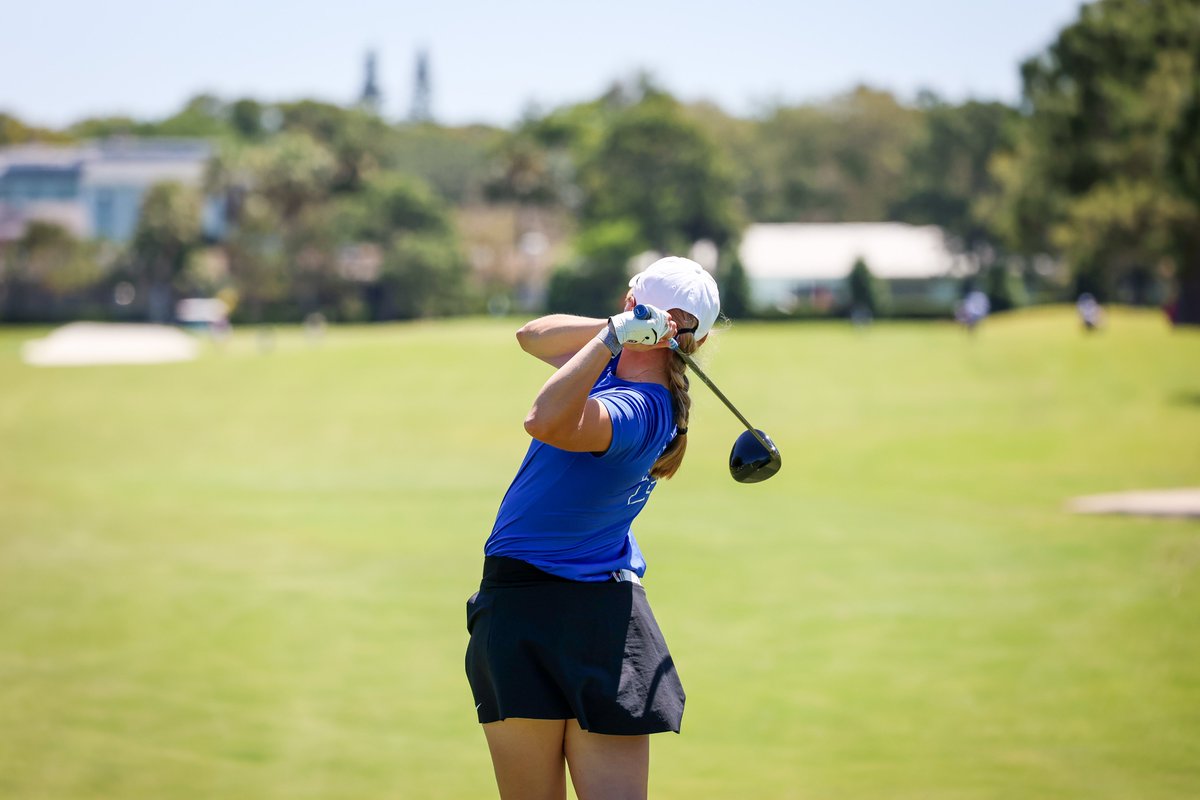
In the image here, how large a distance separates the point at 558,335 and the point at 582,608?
2.72 feet

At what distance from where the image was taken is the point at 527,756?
4.39 m

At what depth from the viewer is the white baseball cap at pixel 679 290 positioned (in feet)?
14.2

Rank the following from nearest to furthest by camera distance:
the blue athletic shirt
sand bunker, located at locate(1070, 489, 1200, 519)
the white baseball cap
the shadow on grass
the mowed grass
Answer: the blue athletic shirt
the white baseball cap
the mowed grass
sand bunker, located at locate(1070, 489, 1200, 519)
the shadow on grass

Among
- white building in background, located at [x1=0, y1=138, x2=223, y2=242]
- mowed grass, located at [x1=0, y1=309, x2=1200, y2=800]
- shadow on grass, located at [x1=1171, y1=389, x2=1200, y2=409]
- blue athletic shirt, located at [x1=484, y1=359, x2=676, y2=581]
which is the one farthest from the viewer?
white building in background, located at [x1=0, y1=138, x2=223, y2=242]

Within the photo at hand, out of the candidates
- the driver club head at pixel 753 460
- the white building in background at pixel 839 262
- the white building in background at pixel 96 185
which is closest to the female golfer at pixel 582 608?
the driver club head at pixel 753 460

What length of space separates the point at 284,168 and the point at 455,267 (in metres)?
14.2

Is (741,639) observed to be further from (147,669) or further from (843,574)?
(147,669)

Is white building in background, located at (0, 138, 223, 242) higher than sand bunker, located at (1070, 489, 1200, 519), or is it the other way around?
white building in background, located at (0, 138, 223, 242)

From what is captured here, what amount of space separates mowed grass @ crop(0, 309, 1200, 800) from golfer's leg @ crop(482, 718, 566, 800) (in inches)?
51.0

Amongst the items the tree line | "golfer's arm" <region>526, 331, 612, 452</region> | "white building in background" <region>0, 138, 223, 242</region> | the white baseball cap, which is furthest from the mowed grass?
"white building in background" <region>0, 138, 223, 242</region>

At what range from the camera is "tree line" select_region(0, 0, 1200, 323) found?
2628 inches

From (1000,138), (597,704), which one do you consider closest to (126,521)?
(597,704)

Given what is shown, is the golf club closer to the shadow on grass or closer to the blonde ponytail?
the blonde ponytail

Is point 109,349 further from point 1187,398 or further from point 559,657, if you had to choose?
point 559,657
